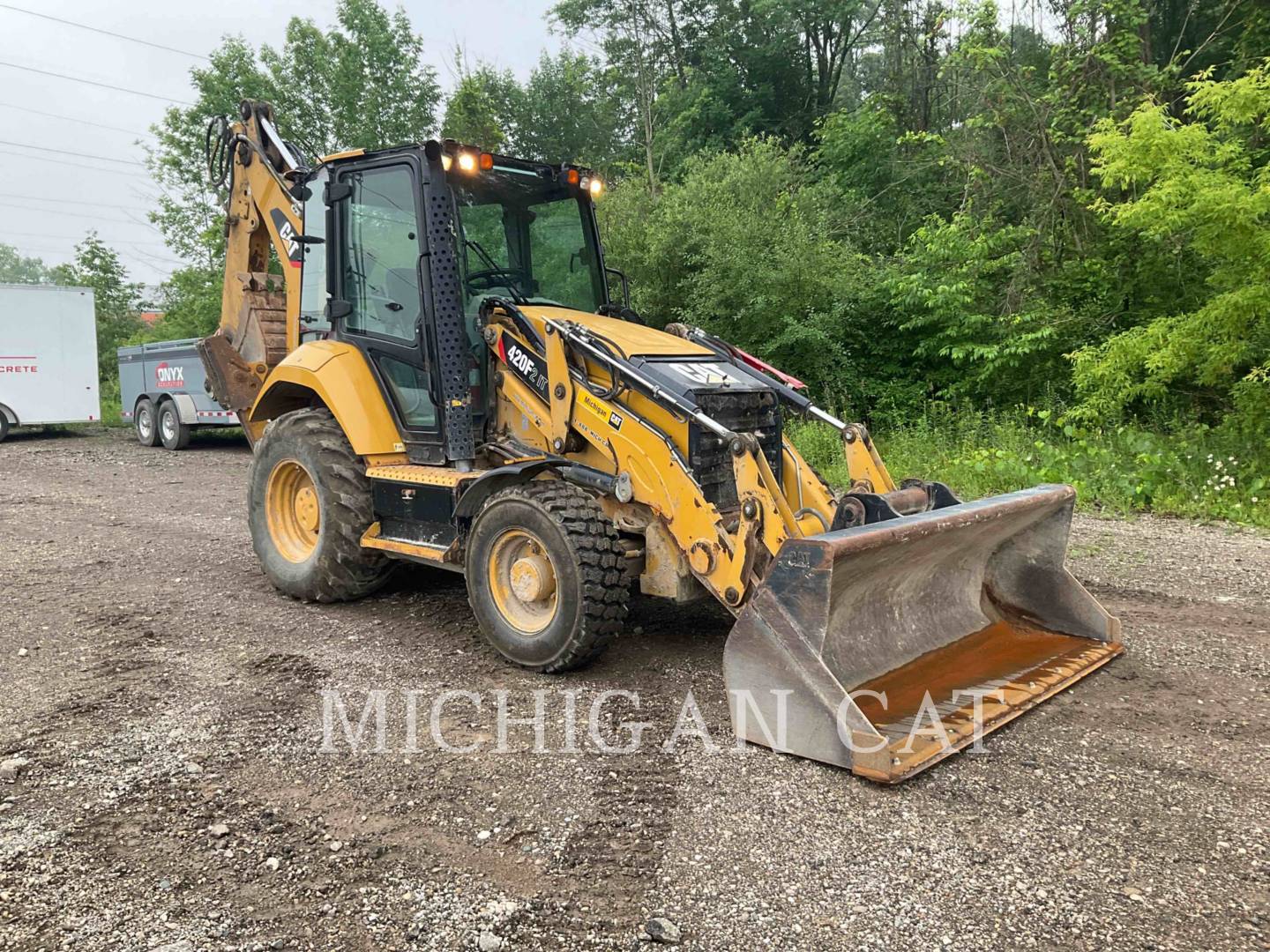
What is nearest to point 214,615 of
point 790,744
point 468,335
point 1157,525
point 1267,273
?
point 468,335

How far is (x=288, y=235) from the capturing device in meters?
6.52

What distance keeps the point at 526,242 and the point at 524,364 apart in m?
1.02

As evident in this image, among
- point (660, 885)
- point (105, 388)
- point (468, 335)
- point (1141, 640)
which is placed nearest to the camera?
point (660, 885)

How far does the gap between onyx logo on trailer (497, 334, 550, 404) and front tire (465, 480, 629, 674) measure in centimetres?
62

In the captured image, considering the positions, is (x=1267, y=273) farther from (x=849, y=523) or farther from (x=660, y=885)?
(x=660, y=885)

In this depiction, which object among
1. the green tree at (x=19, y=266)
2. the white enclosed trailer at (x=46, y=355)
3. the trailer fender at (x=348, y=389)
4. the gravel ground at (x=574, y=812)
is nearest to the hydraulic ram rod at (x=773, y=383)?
the gravel ground at (x=574, y=812)

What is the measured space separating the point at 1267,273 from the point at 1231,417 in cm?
173

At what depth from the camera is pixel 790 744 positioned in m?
3.56

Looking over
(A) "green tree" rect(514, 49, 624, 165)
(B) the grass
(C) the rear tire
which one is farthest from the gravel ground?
(A) "green tree" rect(514, 49, 624, 165)

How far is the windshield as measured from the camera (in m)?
5.33

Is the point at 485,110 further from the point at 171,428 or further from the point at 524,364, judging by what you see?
the point at 524,364

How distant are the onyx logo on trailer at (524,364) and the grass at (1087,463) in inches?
118

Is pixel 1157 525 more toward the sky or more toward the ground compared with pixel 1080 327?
more toward the ground

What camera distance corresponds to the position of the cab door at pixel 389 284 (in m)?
5.27
